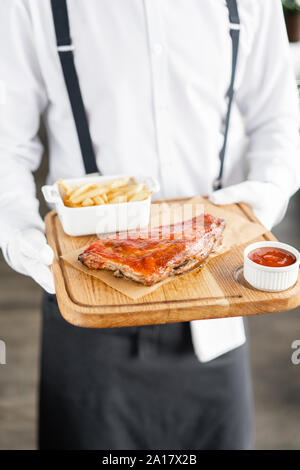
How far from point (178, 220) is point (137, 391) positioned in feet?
2.38

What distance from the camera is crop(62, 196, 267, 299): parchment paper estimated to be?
3.95 feet

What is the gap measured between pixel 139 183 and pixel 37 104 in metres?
0.42

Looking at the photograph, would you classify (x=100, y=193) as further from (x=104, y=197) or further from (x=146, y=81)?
(x=146, y=81)

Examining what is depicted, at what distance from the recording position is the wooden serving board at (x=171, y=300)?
1.13 metres

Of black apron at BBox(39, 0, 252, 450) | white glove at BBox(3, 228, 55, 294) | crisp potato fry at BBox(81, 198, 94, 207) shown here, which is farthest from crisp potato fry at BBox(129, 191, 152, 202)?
black apron at BBox(39, 0, 252, 450)

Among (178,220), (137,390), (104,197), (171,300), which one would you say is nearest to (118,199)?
(104,197)

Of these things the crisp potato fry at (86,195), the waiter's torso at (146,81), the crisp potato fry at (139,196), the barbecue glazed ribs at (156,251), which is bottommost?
the barbecue glazed ribs at (156,251)

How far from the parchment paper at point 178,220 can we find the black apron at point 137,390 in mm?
232

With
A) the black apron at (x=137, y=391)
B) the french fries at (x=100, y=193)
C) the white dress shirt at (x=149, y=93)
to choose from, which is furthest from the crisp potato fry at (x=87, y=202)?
the black apron at (x=137, y=391)

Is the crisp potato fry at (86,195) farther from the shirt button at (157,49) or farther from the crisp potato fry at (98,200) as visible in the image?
the shirt button at (157,49)

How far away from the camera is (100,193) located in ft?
4.64

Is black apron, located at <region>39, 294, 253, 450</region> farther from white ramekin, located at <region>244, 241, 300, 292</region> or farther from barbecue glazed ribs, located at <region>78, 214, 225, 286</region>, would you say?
white ramekin, located at <region>244, 241, 300, 292</region>

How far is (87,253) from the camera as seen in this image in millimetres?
1272

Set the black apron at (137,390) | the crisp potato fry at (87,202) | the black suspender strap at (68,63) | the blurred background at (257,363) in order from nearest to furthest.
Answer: the crisp potato fry at (87,202) → the black suspender strap at (68,63) → the black apron at (137,390) → the blurred background at (257,363)
